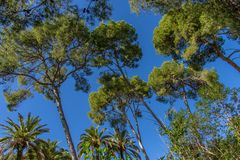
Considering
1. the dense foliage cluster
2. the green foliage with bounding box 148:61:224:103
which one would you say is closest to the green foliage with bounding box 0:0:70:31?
the dense foliage cluster

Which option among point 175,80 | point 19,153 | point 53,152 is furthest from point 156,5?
point 53,152

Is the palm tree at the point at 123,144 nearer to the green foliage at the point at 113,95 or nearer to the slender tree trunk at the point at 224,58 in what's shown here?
the green foliage at the point at 113,95

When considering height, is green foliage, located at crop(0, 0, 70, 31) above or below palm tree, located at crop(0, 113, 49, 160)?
below

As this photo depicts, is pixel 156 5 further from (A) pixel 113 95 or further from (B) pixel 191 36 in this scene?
(A) pixel 113 95

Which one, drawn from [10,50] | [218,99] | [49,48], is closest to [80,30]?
[49,48]

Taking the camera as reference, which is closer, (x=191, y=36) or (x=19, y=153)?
(x=191, y=36)

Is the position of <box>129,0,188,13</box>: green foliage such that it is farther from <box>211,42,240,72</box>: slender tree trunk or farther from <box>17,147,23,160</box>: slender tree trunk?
<box>17,147,23,160</box>: slender tree trunk

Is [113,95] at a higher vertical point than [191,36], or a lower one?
higher

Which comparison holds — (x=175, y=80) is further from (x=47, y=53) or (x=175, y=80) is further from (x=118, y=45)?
(x=47, y=53)

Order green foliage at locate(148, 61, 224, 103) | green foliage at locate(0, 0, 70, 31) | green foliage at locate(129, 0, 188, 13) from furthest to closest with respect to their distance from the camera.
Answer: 1. green foliage at locate(148, 61, 224, 103)
2. green foliage at locate(129, 0, 188, 13)
3. green foliage at locate(0, 0, 70, 31)

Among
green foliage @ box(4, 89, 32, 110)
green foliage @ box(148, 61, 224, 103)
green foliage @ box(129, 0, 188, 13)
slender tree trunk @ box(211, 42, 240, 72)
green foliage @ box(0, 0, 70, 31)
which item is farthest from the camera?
green foliage @ box(148, 61, 224, 103)

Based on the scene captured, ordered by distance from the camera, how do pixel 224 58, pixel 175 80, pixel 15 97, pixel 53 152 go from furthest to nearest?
pixel 53 152, pixel 175 80, pixel 15 97, pixel 224 58

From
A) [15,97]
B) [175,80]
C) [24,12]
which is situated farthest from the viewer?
[175,80]

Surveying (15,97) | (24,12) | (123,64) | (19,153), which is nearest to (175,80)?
(123,64)
